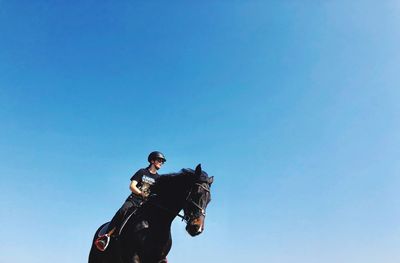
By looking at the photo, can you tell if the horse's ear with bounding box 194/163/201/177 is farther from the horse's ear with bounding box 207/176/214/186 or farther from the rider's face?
the rider's face

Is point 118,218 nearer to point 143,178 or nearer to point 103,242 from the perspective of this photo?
point 103,242

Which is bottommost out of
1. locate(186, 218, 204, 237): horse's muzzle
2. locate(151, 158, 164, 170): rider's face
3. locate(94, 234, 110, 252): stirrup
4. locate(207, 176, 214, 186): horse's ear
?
locate(186, 218, 204, 237): horse's muzzle

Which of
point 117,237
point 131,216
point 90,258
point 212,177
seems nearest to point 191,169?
point 212,177

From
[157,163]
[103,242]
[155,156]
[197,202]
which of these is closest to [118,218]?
[103,242]

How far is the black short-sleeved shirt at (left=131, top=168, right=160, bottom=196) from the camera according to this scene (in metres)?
12.2

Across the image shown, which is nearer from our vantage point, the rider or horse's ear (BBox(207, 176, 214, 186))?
horse's ear (BBox(207, 176, 214, 186))

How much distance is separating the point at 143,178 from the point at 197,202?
290 centimetres

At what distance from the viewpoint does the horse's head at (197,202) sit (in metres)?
9.59

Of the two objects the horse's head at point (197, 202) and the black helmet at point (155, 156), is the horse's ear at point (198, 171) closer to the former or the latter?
the horse's head at point (197, 202)

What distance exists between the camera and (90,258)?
12734 millimetres

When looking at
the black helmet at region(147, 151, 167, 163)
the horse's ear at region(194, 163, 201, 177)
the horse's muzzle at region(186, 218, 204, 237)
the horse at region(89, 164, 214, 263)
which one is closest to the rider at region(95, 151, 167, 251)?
the black helmet at region(147, 151, 167, 163)

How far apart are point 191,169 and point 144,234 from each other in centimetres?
243

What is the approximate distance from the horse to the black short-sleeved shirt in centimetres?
62

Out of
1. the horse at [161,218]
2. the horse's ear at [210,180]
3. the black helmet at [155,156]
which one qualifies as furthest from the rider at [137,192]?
the horse's ear at [210,180]
